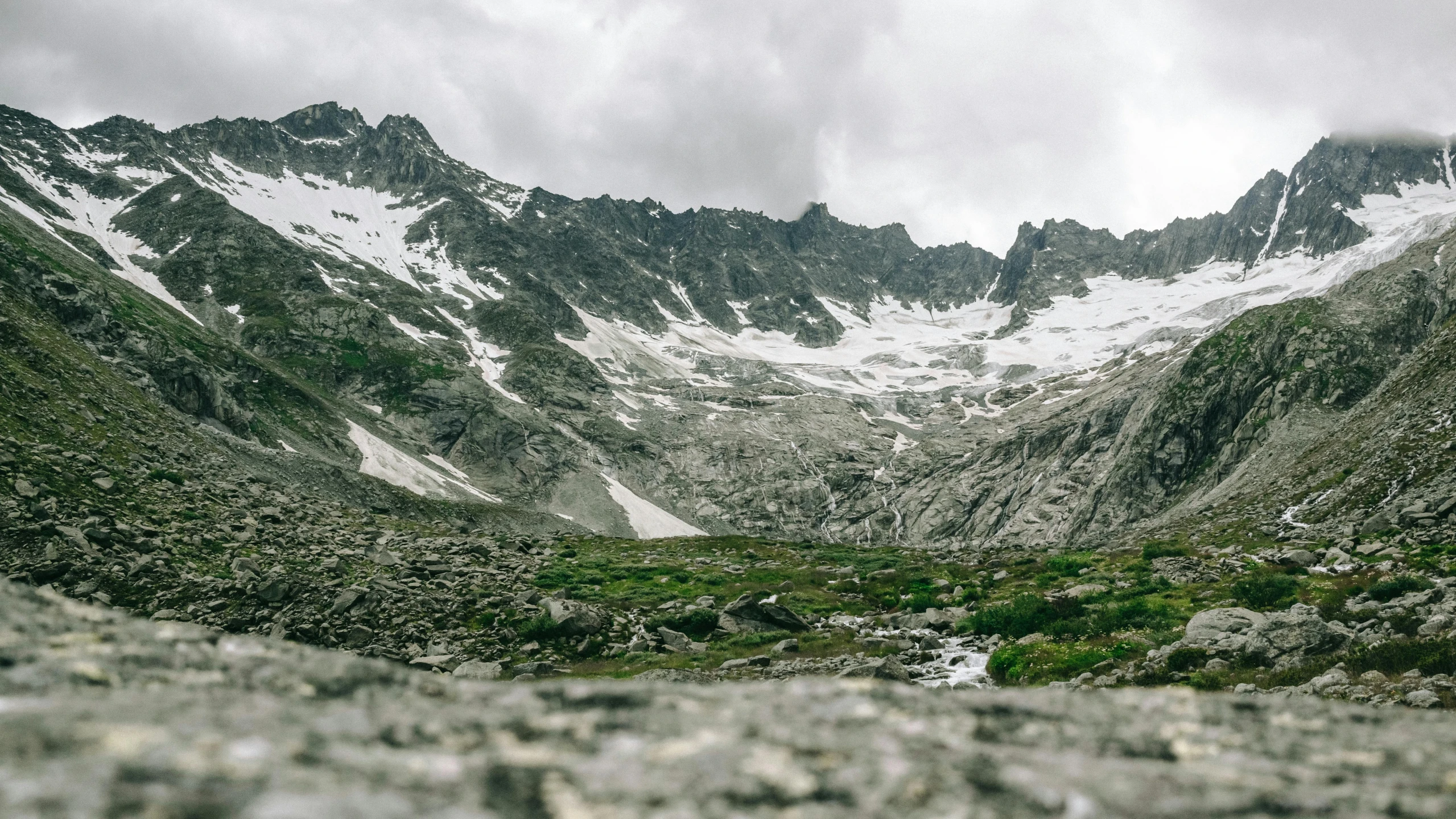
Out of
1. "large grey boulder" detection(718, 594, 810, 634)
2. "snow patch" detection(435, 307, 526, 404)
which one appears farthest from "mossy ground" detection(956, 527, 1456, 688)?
"snow patch" detection(435, 307, 526, 404)

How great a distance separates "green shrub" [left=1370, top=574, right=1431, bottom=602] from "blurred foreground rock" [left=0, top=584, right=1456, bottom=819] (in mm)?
18729

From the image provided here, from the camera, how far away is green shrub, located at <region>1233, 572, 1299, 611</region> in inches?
862

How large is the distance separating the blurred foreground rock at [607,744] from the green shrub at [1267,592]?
20.0 meters

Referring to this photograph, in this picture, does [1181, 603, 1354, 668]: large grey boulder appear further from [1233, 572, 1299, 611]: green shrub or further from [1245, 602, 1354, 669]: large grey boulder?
[1233, 572, 1299, 611]: green shrub

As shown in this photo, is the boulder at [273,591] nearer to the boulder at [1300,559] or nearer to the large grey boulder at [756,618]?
the large grey boulder at [756,618]

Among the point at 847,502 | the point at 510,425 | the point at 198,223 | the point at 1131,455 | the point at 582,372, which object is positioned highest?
the point at 198,223

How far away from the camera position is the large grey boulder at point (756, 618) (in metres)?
26.0

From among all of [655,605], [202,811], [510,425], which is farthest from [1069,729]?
[510,425]

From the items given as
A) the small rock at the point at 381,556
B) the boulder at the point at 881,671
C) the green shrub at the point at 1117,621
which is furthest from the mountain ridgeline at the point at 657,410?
the boulder at the point at 881,671

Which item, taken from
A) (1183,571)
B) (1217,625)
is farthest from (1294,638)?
(1183,571)

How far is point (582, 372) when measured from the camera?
183375mm

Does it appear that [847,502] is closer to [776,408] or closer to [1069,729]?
[776,408]

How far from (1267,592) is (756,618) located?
1652 cm

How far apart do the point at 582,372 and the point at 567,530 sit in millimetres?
82291
